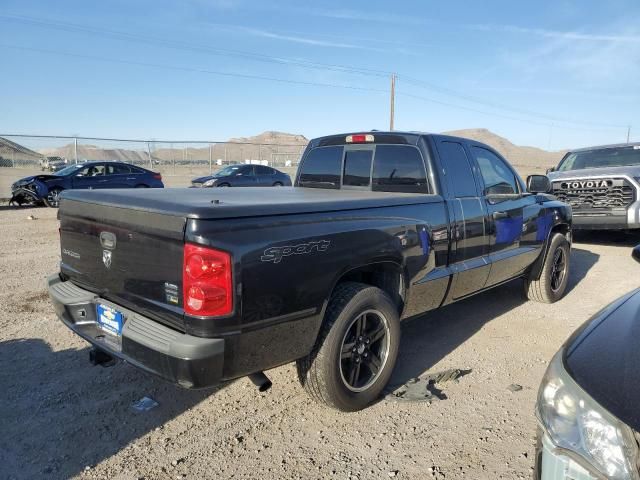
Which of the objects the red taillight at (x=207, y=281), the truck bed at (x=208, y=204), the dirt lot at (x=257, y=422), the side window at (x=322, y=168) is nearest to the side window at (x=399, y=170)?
the side window at (x=322, y=168)

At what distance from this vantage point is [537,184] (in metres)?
5.21

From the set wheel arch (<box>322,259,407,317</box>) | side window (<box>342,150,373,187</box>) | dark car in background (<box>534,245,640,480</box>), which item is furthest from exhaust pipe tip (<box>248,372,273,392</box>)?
side window (<box>342,150,373,187</box>)

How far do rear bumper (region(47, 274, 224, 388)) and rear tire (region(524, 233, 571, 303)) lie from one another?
4.46 m

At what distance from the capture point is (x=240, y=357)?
8.10ft

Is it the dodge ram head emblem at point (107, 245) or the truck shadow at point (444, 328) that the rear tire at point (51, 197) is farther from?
the dodge ram head emblem at point (107, 245)

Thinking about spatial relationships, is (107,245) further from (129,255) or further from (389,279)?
(389,279)

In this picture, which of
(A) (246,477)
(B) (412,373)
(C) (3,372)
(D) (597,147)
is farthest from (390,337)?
(D) (597,147)

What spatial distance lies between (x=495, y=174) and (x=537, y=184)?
0.75m

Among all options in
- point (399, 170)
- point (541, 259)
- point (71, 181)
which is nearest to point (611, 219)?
point (541, 259)

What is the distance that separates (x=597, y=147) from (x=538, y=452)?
34.9ft

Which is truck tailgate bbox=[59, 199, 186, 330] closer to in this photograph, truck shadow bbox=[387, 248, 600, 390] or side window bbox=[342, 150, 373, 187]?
truck shadow bbox=[387, 248, 600, 390]

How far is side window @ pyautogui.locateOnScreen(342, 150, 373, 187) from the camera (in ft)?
14.6

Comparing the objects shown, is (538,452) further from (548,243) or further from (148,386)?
(548,243)

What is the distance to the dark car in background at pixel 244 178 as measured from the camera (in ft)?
59.1
